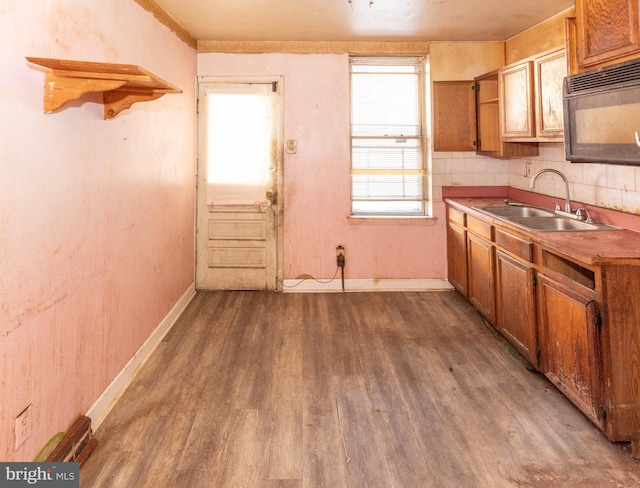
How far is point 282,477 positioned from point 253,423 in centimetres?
44

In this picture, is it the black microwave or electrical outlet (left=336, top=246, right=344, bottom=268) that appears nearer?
the black microwave

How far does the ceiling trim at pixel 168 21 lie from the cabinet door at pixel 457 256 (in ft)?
9.87

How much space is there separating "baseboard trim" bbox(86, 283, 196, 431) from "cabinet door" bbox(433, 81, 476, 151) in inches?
117

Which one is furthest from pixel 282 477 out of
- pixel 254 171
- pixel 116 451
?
pixel 254 171

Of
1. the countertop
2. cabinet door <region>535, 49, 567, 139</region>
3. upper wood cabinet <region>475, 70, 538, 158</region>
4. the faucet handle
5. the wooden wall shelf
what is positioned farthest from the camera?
upper wood cabinet <region>475, 70, 538, 158</region>

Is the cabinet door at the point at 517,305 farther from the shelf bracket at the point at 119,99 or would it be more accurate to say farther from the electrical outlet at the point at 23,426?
the electrical outlet at the point at 23,426

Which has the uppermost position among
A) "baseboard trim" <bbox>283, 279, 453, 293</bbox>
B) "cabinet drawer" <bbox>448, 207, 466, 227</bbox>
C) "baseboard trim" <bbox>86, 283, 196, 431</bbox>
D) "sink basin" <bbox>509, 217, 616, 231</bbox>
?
"sink basin" <bbox>509, 217, 616, 231</bbox>

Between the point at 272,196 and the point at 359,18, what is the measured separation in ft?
5.97

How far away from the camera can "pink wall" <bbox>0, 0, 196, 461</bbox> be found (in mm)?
1575

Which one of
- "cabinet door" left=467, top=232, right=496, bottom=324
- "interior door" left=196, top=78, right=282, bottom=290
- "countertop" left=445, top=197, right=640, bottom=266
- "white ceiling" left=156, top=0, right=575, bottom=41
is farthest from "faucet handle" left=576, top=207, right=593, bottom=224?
"interior door" left=196, top=78, right=282, bottom=290

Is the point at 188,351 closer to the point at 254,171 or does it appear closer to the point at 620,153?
the point at 254,171

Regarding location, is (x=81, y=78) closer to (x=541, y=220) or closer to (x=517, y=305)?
(x=517, y=305)

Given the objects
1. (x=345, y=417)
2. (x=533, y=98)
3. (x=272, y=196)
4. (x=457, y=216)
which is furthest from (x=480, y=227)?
(x=272, y=196)

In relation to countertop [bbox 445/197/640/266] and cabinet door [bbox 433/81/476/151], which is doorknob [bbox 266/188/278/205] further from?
countertop [bbox 445/197/640/266]
